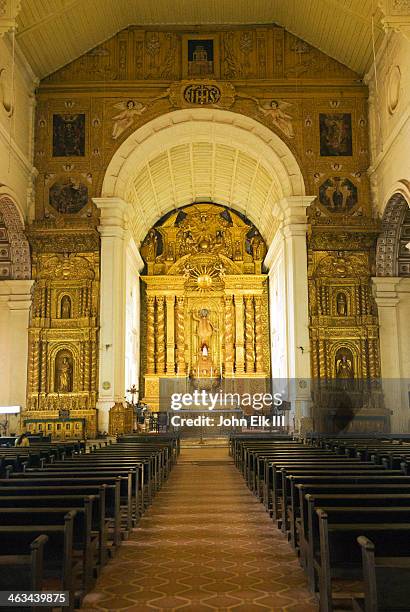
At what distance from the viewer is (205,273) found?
30.1m

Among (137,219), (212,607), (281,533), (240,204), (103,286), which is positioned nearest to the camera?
(212,607)

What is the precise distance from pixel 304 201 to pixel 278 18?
608 centimetres

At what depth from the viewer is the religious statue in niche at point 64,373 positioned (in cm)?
2055

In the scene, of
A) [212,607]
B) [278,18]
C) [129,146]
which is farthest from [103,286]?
[212,607]

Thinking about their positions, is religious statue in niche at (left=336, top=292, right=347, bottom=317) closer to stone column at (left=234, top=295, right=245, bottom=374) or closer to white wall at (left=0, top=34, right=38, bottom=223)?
stone column at (left=234, top=295, right=245, bottom=374)

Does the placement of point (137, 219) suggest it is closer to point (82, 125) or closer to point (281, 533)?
point (82, 125)

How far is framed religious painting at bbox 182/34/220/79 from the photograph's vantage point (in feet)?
70.0

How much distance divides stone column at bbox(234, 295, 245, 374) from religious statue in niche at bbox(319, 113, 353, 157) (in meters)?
10.1

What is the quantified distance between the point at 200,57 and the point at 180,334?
41.7 feet

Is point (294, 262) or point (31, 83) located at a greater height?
point (31, 83)

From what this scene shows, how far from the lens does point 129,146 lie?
2125cm

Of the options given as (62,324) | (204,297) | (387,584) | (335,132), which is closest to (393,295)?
(335,132)

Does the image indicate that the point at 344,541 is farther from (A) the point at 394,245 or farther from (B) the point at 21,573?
(A) the point at 394,245

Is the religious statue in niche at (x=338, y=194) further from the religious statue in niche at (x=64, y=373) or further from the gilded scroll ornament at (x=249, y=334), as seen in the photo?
the religious statue in niche at (x=64, y=373)
